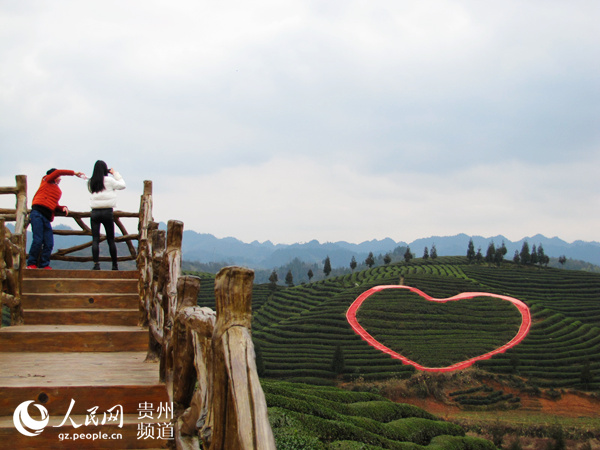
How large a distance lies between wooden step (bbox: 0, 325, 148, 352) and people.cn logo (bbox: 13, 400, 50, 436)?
5.01ft

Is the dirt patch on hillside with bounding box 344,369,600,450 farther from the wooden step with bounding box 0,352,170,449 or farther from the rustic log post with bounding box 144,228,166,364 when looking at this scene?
the wooden step with bounding box 0,352,170,449

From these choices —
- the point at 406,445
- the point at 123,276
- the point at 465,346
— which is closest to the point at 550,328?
the point at 465,346

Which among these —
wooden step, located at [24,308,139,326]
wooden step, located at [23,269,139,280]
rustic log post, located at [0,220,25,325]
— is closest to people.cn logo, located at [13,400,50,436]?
wooden step, located at [24,308,139,326]

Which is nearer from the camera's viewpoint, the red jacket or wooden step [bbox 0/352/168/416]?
wooden step [bbox 0/352/168/416]

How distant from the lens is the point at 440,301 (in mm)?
49625

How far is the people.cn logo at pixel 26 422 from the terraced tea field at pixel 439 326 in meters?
32.7

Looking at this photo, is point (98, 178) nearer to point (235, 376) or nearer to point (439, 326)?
point (235, 376)

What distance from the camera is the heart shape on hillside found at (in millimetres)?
37312

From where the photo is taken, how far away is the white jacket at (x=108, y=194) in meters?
6.27

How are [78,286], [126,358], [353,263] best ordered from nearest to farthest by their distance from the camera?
[126,358] → [78,286] → [353,263]

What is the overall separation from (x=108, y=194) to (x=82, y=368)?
9.77 feet

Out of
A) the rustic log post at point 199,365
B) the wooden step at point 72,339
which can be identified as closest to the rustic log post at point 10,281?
the wooden step at point 72,339

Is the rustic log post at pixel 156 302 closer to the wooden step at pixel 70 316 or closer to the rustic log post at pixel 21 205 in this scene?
the wooden step at pixel 70 316

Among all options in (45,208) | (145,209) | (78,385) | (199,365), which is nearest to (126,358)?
(78,385)
